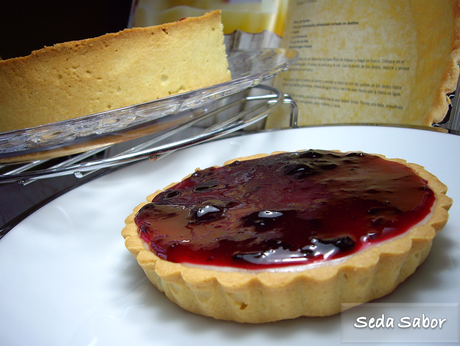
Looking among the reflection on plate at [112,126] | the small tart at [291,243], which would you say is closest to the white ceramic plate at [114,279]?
the small tart at [291,243]

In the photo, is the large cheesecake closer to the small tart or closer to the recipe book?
the small tart

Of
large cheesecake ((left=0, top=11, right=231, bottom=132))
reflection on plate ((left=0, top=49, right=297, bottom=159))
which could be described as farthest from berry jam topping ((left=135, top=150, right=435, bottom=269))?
large cheesecake ((left=0, top=11, right=231, bottom=132))

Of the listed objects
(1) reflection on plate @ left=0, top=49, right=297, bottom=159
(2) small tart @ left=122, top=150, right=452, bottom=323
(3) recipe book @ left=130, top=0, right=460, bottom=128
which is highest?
(3) recipe book @ left=130, top=0, right=460, bottom=128

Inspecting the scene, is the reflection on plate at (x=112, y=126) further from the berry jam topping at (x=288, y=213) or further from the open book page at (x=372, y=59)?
the open book page at (x=372, y=59)

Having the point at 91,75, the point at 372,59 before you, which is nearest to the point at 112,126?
the point at 91,75

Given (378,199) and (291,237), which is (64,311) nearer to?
(291,237)

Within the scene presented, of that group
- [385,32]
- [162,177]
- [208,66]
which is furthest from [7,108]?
[385,32]

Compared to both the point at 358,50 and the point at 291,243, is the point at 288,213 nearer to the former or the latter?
the point at 291,243
